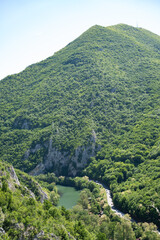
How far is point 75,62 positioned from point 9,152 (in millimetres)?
94150

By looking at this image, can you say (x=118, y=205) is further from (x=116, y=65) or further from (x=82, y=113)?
(x=116, y=65)

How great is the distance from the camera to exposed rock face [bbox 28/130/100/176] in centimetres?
13100

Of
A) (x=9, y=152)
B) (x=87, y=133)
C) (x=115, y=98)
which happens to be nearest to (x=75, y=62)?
(x=115, y=98)

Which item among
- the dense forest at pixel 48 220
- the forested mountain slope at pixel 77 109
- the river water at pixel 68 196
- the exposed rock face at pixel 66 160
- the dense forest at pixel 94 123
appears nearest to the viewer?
the dense forest at pixel 48 220

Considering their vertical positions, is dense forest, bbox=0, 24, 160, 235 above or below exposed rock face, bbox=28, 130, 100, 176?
above

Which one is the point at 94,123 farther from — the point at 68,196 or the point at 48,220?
the point at 48,220

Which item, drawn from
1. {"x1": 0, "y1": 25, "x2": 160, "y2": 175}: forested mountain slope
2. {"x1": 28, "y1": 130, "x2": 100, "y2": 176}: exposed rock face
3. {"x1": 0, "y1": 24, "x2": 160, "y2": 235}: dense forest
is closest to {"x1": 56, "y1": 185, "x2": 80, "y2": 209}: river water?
{"x1": 0, "y1": 24, "x2": 160, "y2": 235}: dense forest

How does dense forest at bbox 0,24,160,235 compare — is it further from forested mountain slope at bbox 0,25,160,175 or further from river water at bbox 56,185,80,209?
river water at bbox 56,185,80,209

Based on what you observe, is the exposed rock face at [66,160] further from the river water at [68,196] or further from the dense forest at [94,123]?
the river water at [68,196]

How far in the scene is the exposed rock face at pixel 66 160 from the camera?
5157 inches

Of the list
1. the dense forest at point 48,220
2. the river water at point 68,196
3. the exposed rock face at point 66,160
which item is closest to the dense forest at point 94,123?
the exposed rock face at point 66,160

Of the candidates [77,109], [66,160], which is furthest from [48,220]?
[77,109]

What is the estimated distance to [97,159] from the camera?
12912 centimetres

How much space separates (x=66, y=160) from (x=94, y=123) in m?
28.5
